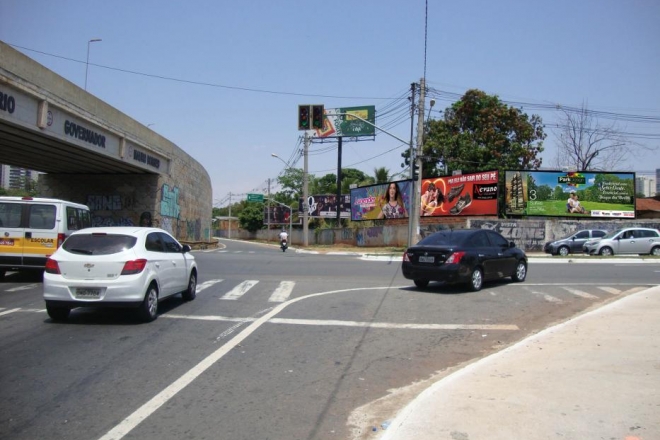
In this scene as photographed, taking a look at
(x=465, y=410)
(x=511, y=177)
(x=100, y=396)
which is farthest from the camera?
(x=511, y=177)

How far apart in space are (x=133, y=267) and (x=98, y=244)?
2.56 ft

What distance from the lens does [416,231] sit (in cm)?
2956

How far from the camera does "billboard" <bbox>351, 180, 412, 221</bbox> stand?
45469 mm

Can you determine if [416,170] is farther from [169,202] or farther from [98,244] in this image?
[98,244]

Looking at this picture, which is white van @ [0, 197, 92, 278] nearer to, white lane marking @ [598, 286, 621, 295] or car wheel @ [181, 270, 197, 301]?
car wheel @ [181, 270, 197, 301]

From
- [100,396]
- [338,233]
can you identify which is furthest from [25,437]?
[338,233]

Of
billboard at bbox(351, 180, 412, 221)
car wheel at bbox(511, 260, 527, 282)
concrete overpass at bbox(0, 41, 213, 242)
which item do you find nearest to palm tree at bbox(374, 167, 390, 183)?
billboard at bbox(351, 180, 412, 221)

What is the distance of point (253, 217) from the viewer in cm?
10319

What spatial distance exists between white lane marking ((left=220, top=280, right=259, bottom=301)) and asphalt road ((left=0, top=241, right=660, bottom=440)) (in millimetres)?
52

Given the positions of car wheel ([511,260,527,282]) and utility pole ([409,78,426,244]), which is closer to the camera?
car wheel ([511,260,527,282])

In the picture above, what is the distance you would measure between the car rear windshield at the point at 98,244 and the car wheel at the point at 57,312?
1003 mm

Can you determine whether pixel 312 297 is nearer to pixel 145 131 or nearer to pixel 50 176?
pixel 145 131

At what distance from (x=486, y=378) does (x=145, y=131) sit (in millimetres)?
25554

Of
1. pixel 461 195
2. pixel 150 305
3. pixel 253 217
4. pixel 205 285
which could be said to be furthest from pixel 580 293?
pixel 253 217
